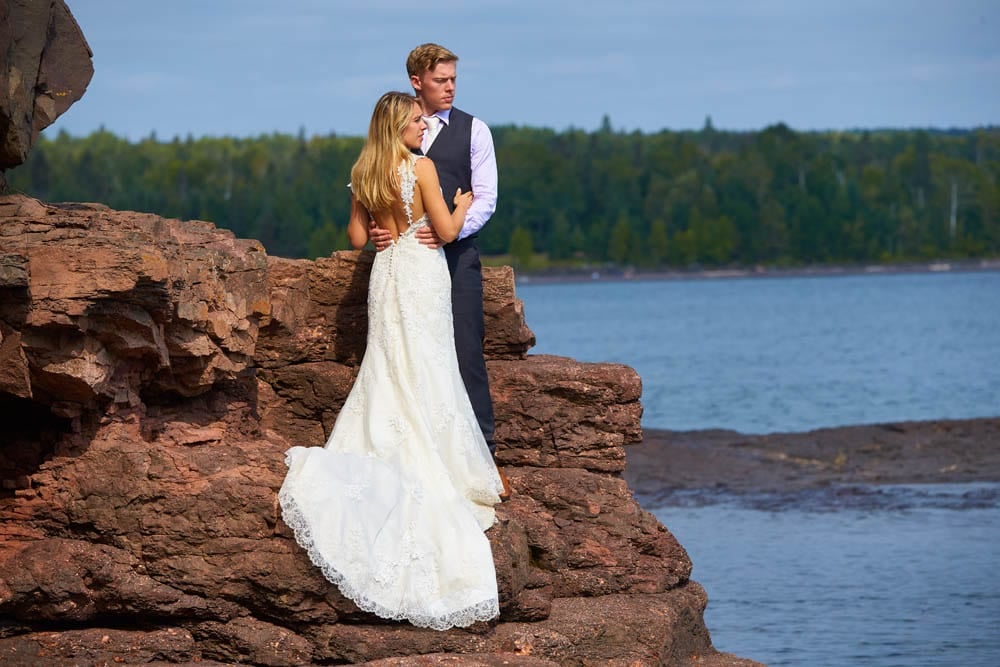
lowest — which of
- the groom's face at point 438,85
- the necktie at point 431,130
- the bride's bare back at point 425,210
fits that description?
the bride's bare back at point 425,210

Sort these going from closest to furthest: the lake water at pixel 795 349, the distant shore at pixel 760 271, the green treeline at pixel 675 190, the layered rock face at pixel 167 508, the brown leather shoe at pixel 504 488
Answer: the layered rock face at pixel 167 508, the brown leather shoe at pixel 504 488, the lake water at pixel 795 349, the green treeline at pixel 675 190, the distant shore at pixel 760 271

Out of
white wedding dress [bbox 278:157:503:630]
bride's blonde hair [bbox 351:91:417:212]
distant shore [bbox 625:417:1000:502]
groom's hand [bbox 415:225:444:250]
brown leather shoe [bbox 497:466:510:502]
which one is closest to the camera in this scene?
white wedding dress [bbox 278:157:503:630]

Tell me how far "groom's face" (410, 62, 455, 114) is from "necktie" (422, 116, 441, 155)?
0.11m

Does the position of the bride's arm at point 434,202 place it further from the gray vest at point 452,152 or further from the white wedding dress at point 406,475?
the gray vest at point 452,152

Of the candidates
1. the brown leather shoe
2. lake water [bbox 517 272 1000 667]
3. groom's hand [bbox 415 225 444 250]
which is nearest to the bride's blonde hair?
groom's hand [bbox 415 225 444 250]

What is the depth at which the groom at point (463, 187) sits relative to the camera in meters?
9.18

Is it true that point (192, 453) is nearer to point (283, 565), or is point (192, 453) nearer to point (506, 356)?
point (283, 565)

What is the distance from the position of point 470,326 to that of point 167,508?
7.50 ft

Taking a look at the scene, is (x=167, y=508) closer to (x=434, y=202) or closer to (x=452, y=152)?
(x=434, y=202)

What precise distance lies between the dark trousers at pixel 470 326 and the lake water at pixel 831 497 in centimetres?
557

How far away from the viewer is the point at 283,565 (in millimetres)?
7895

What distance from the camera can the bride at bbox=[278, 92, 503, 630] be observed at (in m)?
7.92

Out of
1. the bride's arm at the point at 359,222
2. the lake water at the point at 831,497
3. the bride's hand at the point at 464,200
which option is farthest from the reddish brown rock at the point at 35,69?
the lake water at the point at 831,497

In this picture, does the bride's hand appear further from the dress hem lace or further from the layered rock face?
the dress hem lace
